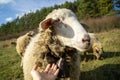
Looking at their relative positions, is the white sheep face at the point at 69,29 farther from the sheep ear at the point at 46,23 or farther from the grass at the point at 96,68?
the grass at the point at 96,68

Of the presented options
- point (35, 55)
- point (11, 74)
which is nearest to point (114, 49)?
point (11, 74)

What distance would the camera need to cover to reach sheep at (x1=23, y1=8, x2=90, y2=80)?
5.54m

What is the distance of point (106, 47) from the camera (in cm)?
1199

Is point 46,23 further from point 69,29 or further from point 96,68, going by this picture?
point 96,68

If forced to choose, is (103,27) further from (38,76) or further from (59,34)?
(38,76)

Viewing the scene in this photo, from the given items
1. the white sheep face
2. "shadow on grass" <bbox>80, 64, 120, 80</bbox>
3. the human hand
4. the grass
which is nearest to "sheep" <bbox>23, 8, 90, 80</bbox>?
the white sheep face

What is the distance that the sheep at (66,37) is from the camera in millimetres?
5543

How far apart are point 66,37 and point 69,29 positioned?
201 millimetres

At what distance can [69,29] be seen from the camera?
582cm

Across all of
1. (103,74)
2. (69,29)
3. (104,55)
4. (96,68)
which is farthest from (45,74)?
(104,55)

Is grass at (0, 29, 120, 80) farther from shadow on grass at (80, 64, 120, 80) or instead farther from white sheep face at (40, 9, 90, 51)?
white sheep face at (40, 9, 90, 51)

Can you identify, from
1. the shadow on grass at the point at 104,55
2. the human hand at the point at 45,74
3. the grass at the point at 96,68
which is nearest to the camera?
the human hand at the point at 45,74

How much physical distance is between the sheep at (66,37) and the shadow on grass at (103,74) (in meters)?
2.09

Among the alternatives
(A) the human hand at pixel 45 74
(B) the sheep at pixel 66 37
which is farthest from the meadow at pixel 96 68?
(A) the human hand at pixel 45 74
